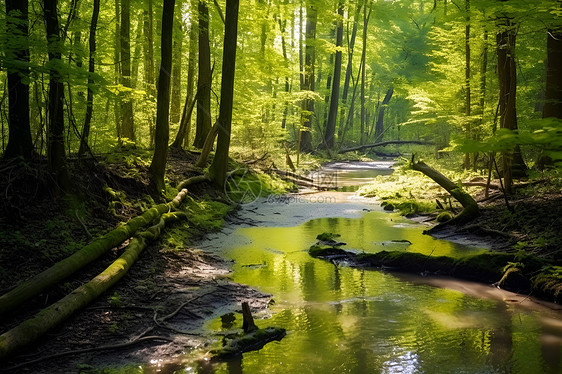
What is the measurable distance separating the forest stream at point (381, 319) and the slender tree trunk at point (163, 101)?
2.06 m

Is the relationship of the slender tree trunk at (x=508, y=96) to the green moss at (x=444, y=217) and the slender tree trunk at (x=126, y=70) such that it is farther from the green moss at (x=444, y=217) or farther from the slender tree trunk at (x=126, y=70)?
the slender tree trunk at (x=126, y=70)

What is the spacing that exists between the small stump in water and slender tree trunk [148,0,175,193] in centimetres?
577

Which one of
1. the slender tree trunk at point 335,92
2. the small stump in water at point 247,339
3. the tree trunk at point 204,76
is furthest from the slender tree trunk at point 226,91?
the slender tree trunk at point 335,92

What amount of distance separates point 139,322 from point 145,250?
2.48 meters

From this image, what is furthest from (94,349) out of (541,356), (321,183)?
(321,183)

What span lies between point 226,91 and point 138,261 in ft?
23.4

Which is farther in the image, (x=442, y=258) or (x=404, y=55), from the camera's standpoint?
(x=404, y=55)

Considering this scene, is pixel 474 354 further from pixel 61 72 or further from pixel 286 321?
pixel 61 72

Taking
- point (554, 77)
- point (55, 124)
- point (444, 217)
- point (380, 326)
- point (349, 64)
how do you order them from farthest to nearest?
point (349, 64), point (554, 77), point (444, 217), point (55, 124), point (380, 326)

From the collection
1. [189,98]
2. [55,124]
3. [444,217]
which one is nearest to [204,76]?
[189,98]

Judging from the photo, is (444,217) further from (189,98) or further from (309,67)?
(309,67)

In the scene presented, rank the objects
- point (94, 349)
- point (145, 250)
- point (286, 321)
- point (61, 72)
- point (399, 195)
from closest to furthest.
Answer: point (94, 349), point (286, 321), point (61, 72), point (145, 250), point (399, 195)

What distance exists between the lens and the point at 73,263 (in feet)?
18.7

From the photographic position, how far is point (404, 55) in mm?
40594
